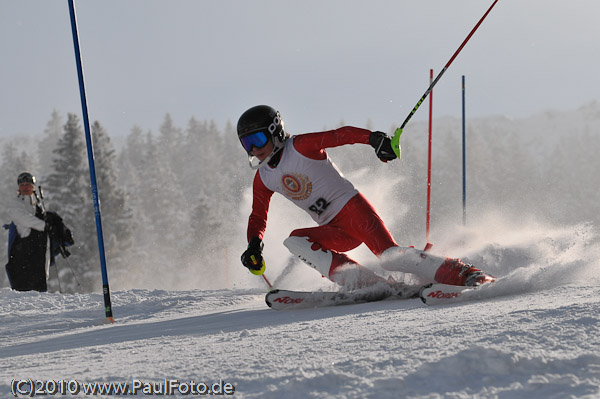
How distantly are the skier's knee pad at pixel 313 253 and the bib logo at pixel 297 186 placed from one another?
36 centimetres

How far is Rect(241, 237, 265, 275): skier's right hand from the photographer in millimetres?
4434

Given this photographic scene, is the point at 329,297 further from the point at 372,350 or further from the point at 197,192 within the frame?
the point at 197,192

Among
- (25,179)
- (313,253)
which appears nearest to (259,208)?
(313,253)

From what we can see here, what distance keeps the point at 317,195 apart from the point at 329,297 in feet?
3.07

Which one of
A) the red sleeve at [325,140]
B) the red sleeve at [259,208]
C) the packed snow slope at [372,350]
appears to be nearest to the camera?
the packed snow slope at [372,350]

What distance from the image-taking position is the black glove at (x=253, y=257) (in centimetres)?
443

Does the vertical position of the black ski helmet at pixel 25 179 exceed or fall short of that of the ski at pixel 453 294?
it exceeds it

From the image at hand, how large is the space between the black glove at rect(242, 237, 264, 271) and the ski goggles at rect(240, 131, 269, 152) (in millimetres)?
807

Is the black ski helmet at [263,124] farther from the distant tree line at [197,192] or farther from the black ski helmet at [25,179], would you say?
the distant tree line at [197,192]

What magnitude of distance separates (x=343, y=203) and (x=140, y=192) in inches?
1823

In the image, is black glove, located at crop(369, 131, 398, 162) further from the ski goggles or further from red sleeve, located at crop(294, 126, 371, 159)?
the ski goggles

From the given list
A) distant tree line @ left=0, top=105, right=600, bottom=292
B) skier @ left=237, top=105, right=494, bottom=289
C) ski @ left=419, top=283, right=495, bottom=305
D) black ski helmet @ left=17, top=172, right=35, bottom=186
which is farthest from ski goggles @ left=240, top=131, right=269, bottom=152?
distant tree line @ left=0, top=105, right=600, bottom=292

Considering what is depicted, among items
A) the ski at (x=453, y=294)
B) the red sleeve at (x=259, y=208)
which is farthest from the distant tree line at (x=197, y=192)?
the ski at (x=453, y=294)

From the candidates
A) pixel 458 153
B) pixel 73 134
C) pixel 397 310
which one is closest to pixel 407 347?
pixel 397 310
